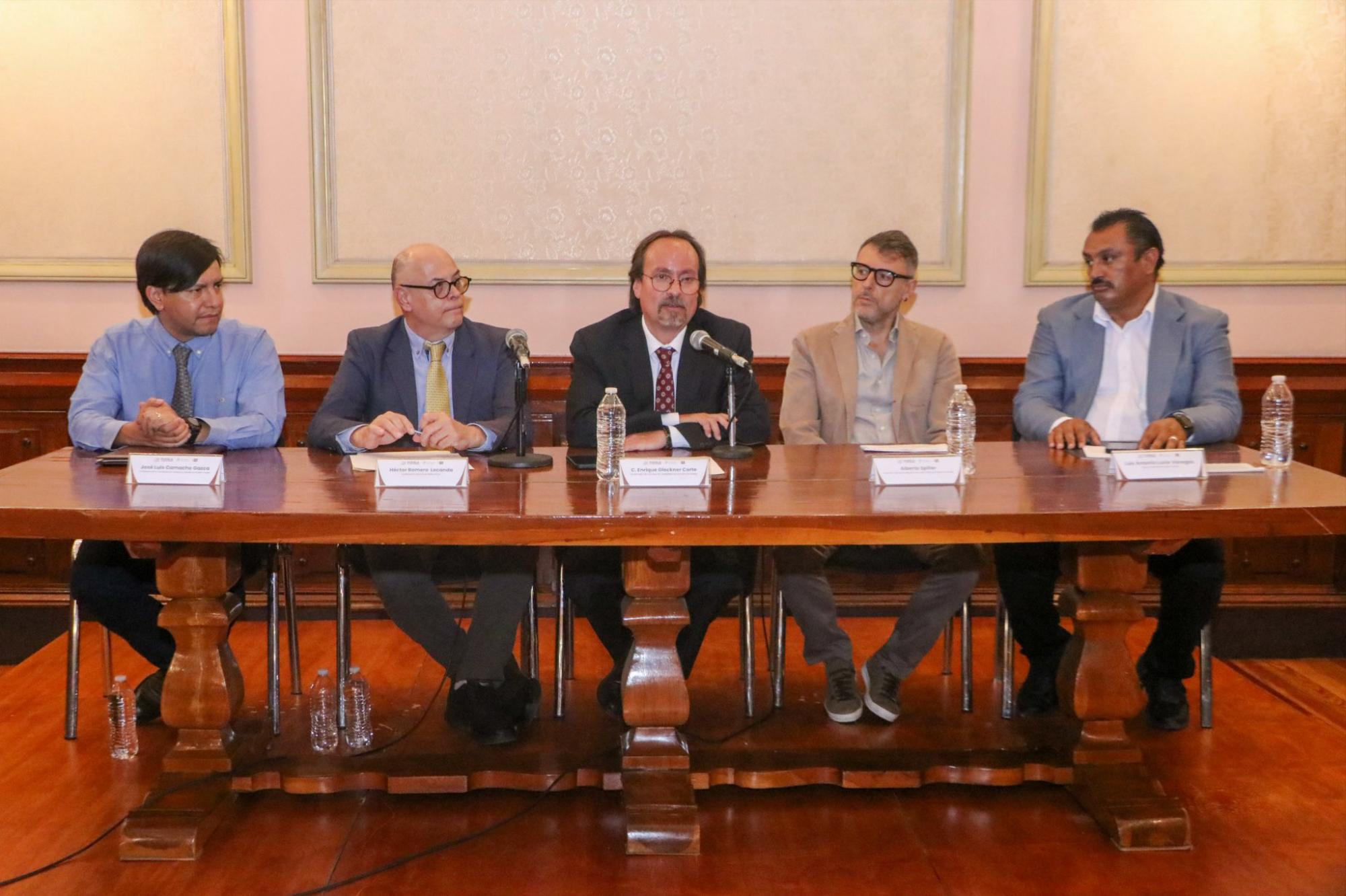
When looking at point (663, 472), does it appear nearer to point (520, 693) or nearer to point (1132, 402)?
point (520, 693)

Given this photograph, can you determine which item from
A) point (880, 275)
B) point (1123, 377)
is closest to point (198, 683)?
point (880, 275)

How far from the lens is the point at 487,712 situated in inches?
118

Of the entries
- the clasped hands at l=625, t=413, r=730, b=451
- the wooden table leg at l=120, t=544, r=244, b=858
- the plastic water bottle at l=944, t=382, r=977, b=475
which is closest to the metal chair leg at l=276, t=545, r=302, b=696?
the wooden table leg at l=120, t=544, r=244, b=858

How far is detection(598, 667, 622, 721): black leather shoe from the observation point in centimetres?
320

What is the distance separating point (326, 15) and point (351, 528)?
2.62 metres

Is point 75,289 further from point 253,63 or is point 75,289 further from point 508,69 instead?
point 508,69

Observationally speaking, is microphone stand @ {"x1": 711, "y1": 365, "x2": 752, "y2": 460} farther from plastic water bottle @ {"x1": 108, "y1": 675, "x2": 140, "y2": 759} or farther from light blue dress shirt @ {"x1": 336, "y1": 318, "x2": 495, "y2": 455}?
plastic water bottle @ {"x1": 108, "y1": 675, "x2": 140, "y2": 759}

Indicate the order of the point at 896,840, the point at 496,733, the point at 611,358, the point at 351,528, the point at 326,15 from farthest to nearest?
the point at 326,15 → the point at 611,358 → the point at 496,733 → the point at 896,840 → the point at 351,528

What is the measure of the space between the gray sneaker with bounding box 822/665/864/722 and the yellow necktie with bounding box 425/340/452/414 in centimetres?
129

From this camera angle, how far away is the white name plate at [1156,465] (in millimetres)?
2748

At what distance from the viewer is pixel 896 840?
266 centimetres

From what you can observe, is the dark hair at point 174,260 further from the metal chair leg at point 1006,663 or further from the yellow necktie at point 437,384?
the metal chair leg at point 1006,663

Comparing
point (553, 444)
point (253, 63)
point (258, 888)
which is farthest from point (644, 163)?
point (258, 888)

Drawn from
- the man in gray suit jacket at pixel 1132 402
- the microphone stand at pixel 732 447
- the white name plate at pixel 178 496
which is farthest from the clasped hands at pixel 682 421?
the white name plate at pixel 178 496
